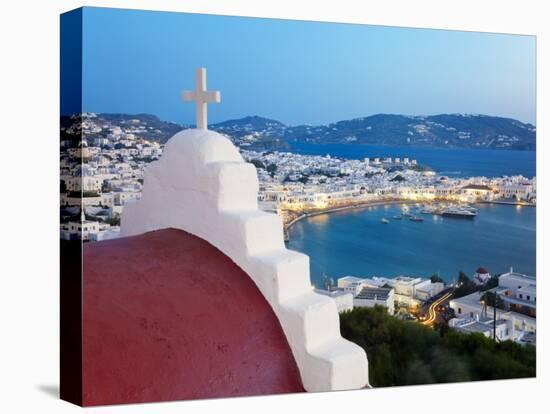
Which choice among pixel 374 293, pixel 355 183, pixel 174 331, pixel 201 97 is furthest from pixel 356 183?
pixel 174 331

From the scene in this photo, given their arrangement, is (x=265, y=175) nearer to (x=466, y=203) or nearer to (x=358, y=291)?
(x=358, y=291)

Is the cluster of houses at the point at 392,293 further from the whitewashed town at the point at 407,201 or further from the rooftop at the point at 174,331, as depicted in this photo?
the rooftop at the point at 174,331

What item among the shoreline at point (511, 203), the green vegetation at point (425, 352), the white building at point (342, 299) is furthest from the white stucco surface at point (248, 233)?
the shoreline at point (511, 203)

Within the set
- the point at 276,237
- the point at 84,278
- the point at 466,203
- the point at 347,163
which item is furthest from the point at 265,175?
the point at 84,278

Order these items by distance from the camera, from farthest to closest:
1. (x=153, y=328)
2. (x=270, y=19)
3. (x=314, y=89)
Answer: (x=314, y=89), (x=270, y=19), (x=153, y=328)

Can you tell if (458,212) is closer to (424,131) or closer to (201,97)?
(424,131)

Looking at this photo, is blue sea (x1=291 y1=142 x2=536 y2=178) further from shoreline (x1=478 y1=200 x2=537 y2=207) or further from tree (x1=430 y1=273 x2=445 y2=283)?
tree (x1=430 y1=273 x2=445 y2=283)

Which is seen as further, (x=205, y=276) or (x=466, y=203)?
(x=466, y=203)
